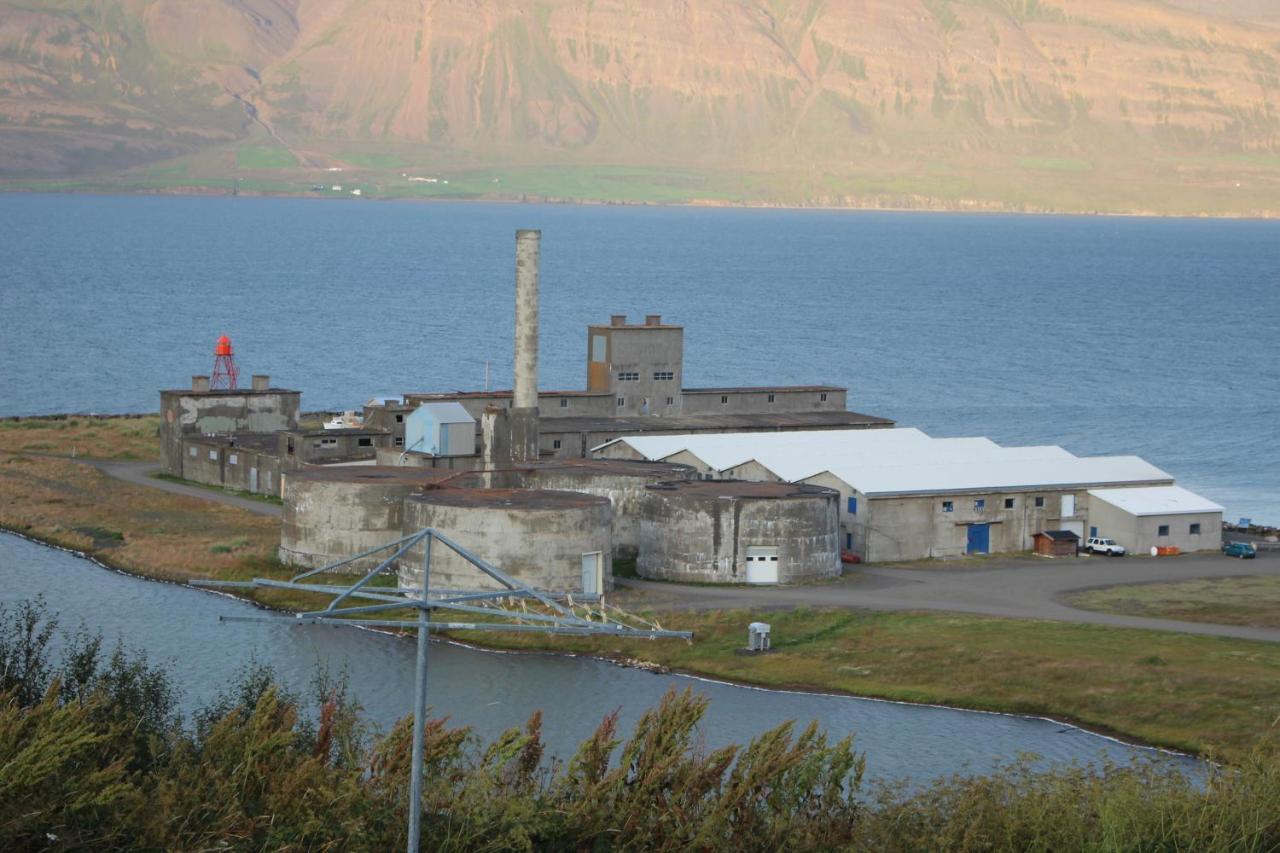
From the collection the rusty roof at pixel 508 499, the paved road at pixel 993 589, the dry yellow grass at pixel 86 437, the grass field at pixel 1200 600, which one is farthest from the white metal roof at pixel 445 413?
the grass field at pixel 1200 600

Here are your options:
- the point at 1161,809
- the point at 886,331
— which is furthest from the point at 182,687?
the point at 886,331

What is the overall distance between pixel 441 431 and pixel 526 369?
3.52m

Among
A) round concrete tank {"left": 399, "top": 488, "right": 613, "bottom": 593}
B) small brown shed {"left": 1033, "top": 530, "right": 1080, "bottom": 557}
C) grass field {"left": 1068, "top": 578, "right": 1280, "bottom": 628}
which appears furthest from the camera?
small brown shed {"left": 1033, "top": 530, "right": 1080, "bottom": 557}

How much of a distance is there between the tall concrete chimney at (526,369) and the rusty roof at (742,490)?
7573 mm

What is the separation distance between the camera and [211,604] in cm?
6072

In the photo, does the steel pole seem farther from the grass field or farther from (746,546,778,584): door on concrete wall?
the grass field

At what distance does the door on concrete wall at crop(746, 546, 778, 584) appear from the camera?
60750 mm

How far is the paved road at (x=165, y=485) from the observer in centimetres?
7419

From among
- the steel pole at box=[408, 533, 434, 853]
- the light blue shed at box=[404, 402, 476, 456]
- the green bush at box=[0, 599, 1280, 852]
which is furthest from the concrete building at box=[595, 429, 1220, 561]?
the steel pole at box=[408, 533, 434, 853]

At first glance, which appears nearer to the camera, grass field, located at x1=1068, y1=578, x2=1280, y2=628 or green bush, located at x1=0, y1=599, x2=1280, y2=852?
green bush, located at x1=0, y1=599, x2=1280, y2=852

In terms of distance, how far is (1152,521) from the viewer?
219ft

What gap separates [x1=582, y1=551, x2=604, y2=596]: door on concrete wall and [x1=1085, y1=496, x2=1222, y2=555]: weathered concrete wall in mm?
18152

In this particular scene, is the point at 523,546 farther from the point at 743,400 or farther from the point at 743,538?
the point at 743,400

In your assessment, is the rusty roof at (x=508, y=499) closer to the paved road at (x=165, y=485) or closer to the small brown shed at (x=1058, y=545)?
A: the paved road at (x=165, y=485)
